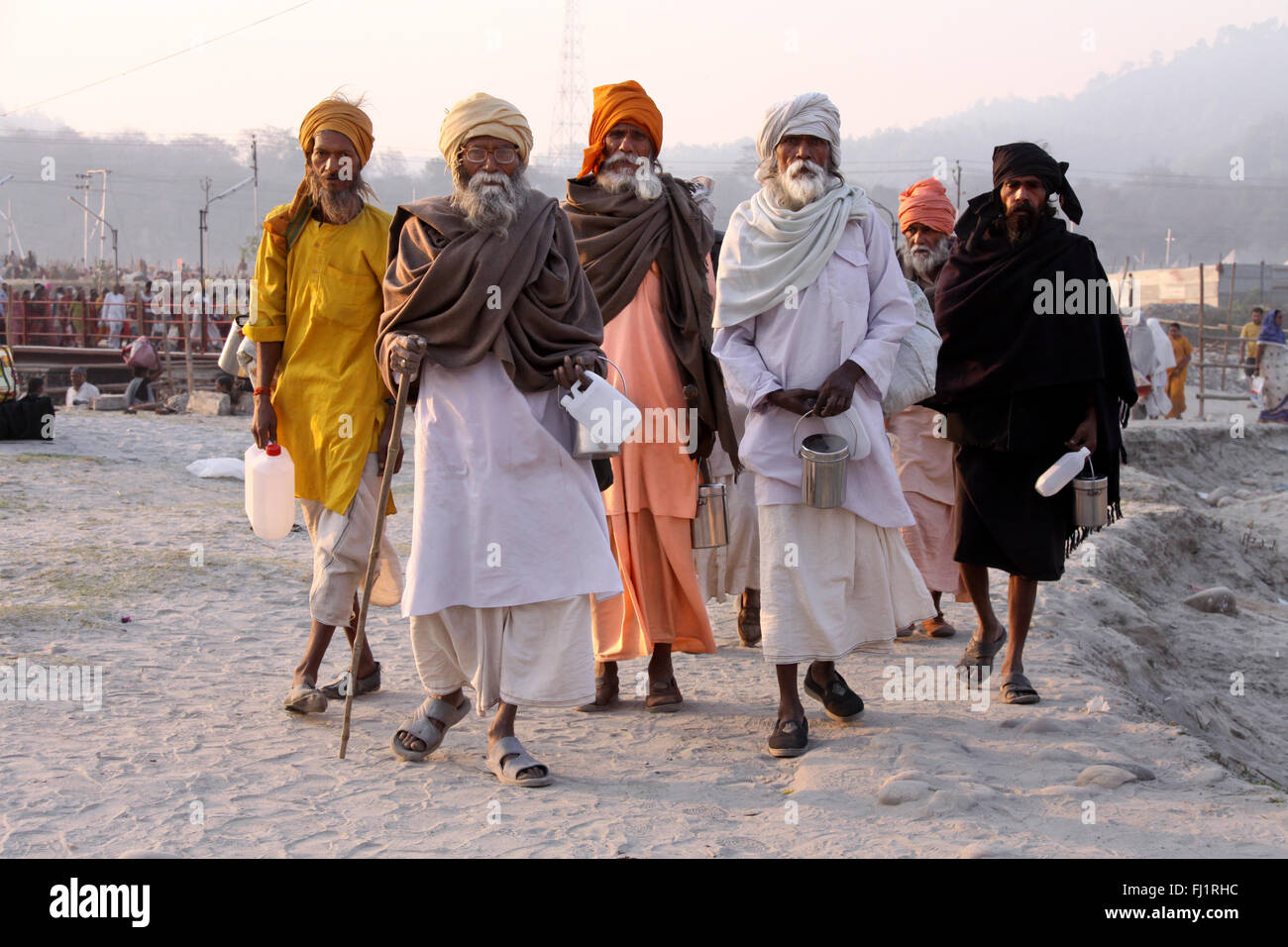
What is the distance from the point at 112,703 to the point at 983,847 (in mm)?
3556

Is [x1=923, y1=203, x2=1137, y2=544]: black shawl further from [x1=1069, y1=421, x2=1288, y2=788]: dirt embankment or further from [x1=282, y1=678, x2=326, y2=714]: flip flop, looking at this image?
[x1=282, y1=678, x2=326, y2=714]: flip flop

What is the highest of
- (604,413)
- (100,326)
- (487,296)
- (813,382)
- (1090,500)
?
(100,326)

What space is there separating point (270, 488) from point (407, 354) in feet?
3.87

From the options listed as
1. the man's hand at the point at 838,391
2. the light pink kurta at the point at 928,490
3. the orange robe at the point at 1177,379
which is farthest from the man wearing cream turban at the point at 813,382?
the orange robe at the point at 1177,379

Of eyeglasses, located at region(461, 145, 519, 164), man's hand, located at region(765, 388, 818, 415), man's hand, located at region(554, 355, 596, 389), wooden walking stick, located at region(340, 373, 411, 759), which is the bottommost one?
wooden walking stick, located at region(340, 373, 411, 759)

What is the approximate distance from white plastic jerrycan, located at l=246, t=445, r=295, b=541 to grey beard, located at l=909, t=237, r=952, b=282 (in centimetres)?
355

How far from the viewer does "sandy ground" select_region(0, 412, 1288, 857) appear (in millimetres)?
3779

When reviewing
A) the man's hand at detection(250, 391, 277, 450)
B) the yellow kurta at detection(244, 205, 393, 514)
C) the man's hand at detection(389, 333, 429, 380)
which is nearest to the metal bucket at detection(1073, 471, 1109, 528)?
the man's hand at detection(389, 333, 429, 380)

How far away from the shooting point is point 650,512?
545cm

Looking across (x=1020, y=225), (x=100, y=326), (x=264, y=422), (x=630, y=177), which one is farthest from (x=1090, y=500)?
(x=100, y=326)

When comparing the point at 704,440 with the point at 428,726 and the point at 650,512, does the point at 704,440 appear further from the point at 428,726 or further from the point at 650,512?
the point at 428,726

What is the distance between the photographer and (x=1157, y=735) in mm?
5027
